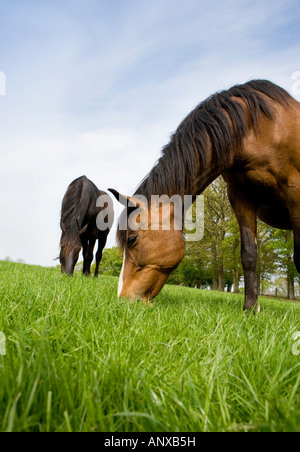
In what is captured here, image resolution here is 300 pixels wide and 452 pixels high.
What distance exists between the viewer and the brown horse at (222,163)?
10.7 ft

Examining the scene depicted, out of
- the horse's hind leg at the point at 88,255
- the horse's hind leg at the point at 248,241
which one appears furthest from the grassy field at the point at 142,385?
the horse's hind leg at the point at 88,255

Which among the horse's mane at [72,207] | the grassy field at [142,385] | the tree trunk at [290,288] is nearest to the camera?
the grassy field at [142,385]

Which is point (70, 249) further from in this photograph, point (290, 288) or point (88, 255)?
point (290, 288)

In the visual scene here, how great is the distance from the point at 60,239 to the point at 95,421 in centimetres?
548

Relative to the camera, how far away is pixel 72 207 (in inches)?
263

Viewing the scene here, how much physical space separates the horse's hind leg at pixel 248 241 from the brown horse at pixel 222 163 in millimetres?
83

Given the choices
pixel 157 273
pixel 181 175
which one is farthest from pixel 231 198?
pixel 157 273

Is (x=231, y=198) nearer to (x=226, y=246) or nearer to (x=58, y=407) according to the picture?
(x=58, y=407)

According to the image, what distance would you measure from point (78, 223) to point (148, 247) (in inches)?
135

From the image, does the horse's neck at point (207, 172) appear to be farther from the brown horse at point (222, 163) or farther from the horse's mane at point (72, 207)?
the horse's mane at point (72, 207)

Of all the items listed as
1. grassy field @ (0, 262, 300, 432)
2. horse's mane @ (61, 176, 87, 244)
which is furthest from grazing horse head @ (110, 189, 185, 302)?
horse's mane @ (61, 176, 87, 244)

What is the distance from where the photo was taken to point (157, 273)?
3260mm

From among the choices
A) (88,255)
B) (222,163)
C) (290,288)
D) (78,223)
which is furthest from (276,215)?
(290,288)

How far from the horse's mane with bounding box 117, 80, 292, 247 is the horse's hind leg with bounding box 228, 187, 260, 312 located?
77 cm
